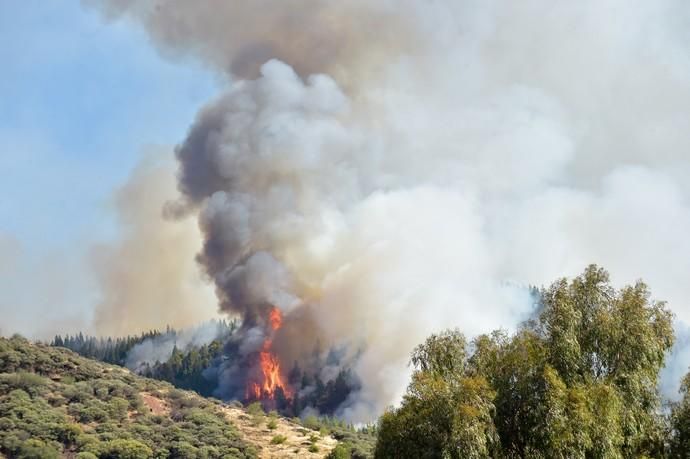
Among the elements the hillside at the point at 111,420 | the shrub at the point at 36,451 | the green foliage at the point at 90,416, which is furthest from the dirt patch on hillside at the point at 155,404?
the shrub at the point at 36,451

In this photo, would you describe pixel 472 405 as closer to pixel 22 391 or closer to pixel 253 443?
pixel 253 443

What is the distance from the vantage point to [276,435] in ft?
344

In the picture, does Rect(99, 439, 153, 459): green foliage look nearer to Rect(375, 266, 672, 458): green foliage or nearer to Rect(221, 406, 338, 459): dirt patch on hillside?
Rect(221, 406, 338, 459): dirt patch on hillside

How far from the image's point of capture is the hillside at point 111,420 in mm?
89188

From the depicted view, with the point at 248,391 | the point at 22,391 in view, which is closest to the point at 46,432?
the point at 22,391

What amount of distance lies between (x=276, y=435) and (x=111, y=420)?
23.8m

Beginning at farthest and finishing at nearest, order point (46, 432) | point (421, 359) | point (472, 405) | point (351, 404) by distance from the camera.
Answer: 1. point (351, 404)
2. point (46, 432)
3. point (421, 359)
4. point (472, 405)

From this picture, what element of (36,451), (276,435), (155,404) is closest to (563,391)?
(36,451)

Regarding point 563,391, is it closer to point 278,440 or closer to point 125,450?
point 125,450

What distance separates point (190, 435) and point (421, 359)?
75764mm

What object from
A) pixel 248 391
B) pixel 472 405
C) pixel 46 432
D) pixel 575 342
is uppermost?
pixel 248 391

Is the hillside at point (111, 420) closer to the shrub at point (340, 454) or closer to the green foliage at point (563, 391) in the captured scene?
the shrub at point (340, 454)

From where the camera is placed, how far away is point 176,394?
395 ft

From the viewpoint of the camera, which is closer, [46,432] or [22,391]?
[46,432]
